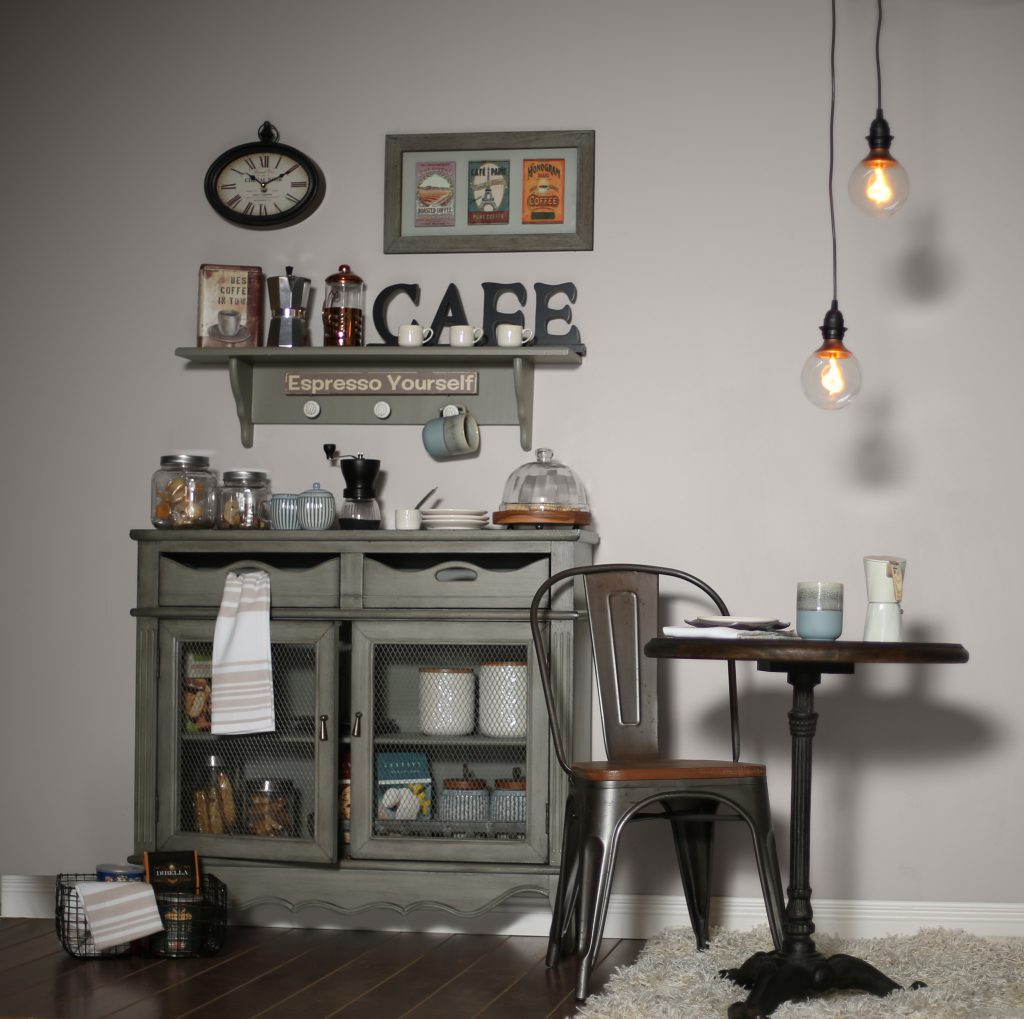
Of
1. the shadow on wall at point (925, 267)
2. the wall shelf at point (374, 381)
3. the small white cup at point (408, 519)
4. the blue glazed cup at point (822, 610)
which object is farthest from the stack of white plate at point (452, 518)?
the shadow on wall at point (925, 267)

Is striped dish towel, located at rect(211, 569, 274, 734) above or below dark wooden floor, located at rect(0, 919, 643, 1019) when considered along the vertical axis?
above

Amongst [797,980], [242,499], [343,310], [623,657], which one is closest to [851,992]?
[797,980]

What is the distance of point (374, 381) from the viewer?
384 centimetres

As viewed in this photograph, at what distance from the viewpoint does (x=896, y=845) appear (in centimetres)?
360

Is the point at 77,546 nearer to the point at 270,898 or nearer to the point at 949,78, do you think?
the point at 270,898

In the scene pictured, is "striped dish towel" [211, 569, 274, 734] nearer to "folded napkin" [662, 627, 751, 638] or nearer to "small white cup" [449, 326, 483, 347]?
"small white cup" [449, 326, 483, 347]

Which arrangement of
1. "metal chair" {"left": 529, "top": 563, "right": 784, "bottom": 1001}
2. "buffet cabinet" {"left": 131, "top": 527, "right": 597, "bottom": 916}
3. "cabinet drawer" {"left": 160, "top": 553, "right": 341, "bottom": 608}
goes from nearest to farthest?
"metal chair" {"left": 529, "top": 563, "right": 784, "bottom": 1001}
"buffet cabinet" {"left": 131, "top": 527, "right": 597, "bottom": 916}
"cabinet drawer" {"left": 160, "top": 553, "right": 341, "bottom": 608}

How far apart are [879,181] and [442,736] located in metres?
1.74

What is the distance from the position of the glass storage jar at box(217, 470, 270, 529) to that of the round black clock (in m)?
0.80

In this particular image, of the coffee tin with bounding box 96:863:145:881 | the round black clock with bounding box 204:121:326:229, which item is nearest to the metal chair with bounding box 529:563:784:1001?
the coffee tin with bounding box 96:863:145:881

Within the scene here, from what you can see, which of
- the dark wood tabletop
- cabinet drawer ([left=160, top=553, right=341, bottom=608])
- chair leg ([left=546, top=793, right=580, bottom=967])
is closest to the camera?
the dark wood tabletop

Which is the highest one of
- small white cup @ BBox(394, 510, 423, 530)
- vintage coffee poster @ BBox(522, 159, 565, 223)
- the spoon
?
vintage coffee poster @ BBox(522, 159, 565, 223)

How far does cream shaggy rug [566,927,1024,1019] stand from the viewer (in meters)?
2.72

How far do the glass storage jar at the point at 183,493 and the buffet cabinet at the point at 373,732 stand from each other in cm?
12
